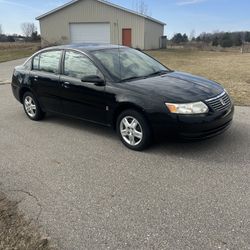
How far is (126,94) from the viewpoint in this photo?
15.7 ft

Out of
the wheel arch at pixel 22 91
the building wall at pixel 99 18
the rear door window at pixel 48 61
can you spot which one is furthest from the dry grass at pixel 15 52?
the rear door window at pixel 48 61

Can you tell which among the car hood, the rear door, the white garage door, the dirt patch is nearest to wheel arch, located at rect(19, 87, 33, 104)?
the rear door

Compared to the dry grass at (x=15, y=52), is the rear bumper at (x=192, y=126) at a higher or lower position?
higher

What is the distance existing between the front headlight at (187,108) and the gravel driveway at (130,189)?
0.66 meters

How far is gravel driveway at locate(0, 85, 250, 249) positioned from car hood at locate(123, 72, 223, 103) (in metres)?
0.81

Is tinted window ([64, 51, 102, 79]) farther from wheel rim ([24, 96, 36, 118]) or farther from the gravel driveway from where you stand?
wheel rim ([24, 96, 36, 118])

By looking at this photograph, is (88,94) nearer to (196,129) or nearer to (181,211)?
(196,129)

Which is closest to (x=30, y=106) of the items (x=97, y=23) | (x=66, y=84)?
(x=66, y=84)

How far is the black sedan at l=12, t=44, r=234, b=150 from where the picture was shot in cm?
442

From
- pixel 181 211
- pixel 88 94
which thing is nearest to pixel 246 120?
pixel 88 94

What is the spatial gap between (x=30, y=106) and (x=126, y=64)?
100 inches

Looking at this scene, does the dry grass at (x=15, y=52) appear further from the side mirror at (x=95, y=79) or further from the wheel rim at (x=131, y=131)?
the wheel rim at (x=131, y=131)

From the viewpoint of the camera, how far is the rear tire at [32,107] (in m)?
6.67

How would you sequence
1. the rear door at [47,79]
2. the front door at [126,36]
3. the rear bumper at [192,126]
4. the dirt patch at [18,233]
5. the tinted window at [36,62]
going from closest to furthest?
the dirt patch at [18,233] < the rear bumper at [192,126] < the rear door at [47,79] < the tinted window at [36,62] < the front door at [126,36]
